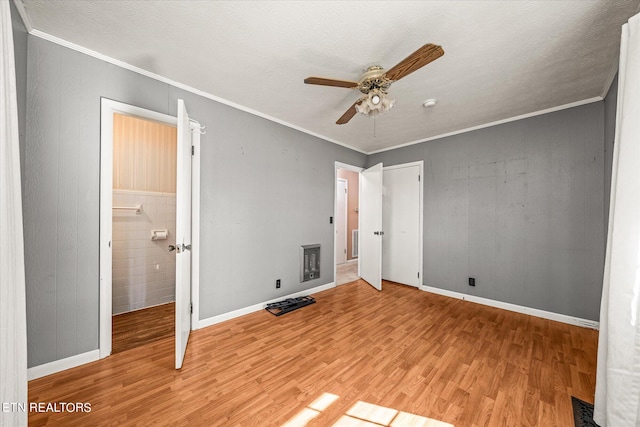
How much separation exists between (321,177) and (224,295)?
228 cm

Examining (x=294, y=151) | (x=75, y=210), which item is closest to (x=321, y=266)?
(x=294, y=151)

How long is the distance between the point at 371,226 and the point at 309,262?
1.37 metres

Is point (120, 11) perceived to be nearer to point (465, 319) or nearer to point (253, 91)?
point (253, 91)

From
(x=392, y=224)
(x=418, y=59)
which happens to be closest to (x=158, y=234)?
(x=418, y=59)

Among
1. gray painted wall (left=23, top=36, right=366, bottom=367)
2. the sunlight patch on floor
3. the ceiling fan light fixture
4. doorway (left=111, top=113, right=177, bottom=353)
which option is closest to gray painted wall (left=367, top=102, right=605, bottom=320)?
the ceiling fan light fixture

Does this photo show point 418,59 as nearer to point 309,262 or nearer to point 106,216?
point 106,216

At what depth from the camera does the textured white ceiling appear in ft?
4.84

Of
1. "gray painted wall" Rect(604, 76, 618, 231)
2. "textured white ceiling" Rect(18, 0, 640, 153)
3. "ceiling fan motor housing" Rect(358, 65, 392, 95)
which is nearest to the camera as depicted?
"textured white ceiling" Rect(18, 0, 640, 153)

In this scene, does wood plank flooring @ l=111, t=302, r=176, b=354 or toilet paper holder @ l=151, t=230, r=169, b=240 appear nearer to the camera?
wood plank flooring @ l=111, t=302, r=176, b=354

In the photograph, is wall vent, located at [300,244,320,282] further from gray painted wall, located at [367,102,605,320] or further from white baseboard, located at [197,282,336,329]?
gray painted wall, located at [367,102,605,320]

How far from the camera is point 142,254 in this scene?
3064 millimetres

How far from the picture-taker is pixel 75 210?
6.07 ft

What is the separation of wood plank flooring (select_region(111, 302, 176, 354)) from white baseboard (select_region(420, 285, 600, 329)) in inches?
150

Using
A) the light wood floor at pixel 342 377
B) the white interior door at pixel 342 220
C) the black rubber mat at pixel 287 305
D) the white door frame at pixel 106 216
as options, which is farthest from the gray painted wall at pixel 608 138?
the white door frame at pixel 106 216
